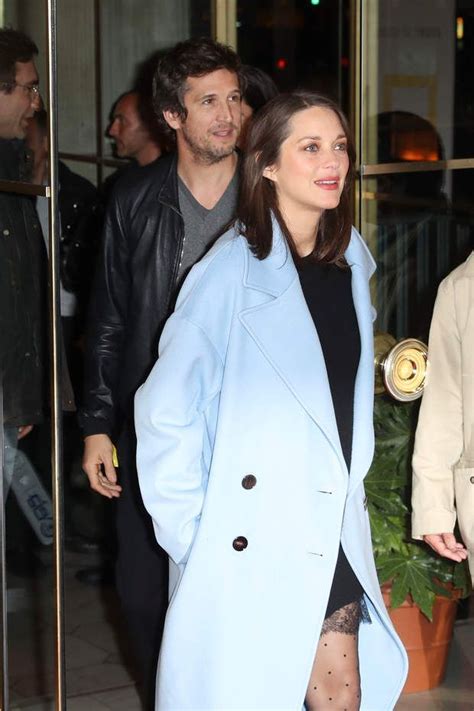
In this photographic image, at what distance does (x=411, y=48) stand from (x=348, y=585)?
1.63 meters

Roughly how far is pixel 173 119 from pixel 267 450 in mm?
1231

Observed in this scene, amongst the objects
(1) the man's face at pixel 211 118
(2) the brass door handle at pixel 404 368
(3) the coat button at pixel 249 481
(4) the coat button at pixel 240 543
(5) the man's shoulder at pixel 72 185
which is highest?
(1) the man's face at pixel 211 118

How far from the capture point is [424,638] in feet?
12.4

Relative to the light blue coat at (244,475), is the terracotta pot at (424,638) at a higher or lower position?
lower

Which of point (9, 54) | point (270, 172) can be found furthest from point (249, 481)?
point (9, 54)

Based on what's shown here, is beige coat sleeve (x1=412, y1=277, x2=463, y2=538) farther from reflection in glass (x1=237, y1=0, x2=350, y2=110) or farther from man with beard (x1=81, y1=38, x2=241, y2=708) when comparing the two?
reflection in glass (x1=237, y1=0, x2=350, y2=110)

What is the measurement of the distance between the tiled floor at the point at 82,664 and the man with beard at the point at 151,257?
0.28m

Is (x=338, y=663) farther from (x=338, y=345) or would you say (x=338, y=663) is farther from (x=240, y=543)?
(x=338, y=345)

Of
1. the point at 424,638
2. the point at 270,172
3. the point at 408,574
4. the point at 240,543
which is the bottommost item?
the point at 424,638

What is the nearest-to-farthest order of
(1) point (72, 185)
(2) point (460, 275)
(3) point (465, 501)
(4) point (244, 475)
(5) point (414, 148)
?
(4) point (244, 475)
(3) point (465, 501)
(2) point (460, 275)
(5) point (414, 148)
(1) point (72, 185)

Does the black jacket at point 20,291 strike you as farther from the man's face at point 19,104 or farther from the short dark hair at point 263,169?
the short dark hair at point 263,169

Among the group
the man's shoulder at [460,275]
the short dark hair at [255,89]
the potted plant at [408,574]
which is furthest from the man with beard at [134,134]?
the man's shoulder at [460,275]

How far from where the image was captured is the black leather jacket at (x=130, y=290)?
11.4 feet

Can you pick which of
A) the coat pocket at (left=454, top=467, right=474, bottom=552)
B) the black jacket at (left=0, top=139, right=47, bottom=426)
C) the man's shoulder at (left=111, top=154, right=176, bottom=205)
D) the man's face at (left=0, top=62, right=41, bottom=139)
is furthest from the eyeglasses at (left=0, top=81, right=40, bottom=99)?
the coat pocket at (left=454, top=467, right=474, bottom=552)
